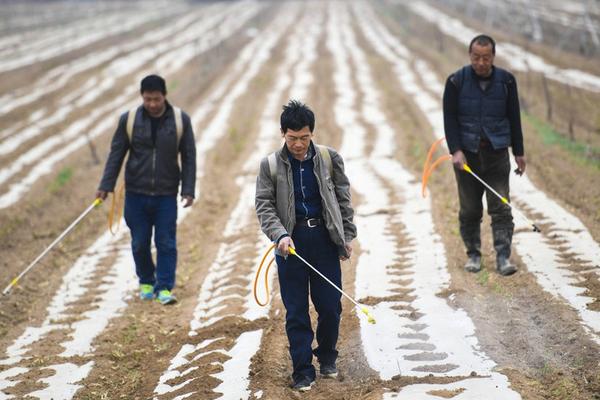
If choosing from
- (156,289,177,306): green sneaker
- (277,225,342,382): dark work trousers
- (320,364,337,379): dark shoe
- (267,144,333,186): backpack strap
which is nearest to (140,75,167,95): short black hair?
(156,289,177,306): green sneaker

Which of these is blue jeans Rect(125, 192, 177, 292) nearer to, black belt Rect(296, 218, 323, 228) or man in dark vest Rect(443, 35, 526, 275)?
man in dark vest Rect(443, 35, 526, 275)

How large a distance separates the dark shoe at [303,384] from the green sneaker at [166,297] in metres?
3.04

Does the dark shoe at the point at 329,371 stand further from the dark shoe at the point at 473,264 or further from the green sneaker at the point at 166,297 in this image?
the green sneaker at the point at 166,297

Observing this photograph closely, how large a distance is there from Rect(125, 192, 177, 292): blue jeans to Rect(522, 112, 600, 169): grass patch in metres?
7.18

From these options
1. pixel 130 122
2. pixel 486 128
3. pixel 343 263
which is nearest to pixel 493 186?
pixel 486 128

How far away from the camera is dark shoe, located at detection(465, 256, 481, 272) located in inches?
308

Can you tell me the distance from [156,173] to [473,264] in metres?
3.28

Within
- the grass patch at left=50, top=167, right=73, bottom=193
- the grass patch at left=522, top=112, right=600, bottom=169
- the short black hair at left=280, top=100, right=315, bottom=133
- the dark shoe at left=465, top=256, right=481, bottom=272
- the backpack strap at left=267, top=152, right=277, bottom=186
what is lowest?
the grass patch at left=522, top=112, right=600, bottom=169

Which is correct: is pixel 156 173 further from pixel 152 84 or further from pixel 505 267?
pixel 505 267

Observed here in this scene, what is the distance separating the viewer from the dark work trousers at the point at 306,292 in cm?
539

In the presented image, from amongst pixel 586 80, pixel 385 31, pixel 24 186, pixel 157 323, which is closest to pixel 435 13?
pixel 385 31

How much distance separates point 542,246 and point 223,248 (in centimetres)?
396

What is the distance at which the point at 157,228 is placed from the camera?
812 cm

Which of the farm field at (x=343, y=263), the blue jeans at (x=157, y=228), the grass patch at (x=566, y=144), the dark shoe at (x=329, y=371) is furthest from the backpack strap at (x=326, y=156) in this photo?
the grass patch at (x=566, y=144)
